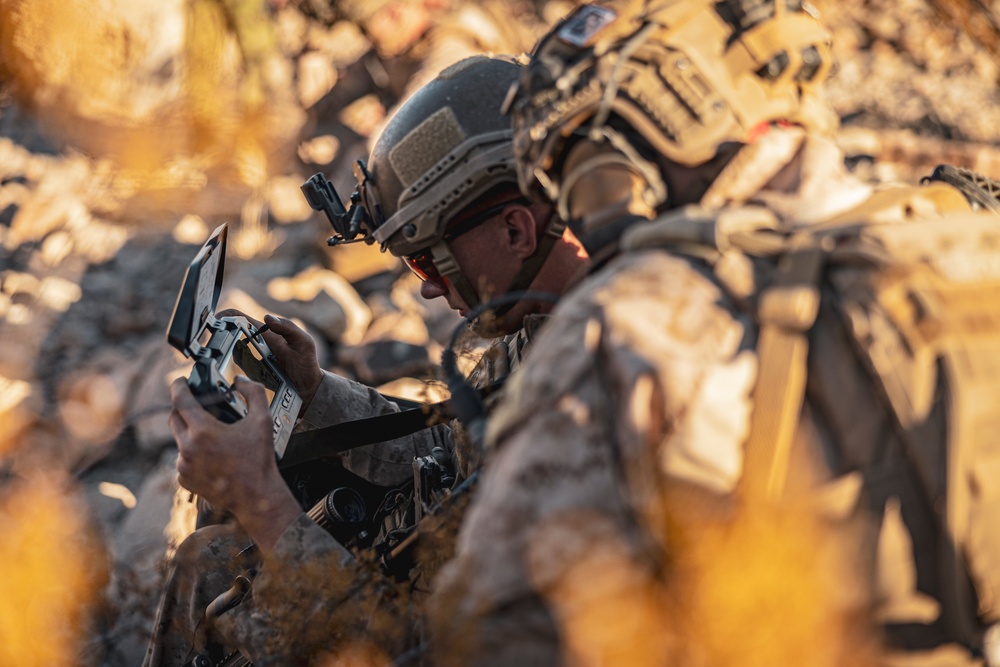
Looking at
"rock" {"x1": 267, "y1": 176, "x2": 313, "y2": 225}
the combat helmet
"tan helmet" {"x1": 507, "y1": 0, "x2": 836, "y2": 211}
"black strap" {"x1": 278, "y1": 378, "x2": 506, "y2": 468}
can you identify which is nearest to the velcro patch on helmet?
the combat helmet

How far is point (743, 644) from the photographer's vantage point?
140 centimetres

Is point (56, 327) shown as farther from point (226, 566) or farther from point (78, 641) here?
point (226, 566)

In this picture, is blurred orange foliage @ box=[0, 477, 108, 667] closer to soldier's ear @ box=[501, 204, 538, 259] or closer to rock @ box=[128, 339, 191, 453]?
rock @ box=[128, 339, 191, 453]

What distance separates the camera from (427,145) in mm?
2664

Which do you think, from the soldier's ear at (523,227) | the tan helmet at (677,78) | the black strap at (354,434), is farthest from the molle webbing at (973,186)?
the black strap at (354,434)

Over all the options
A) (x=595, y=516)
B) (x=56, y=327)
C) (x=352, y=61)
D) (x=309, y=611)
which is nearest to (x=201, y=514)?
(x=309, y=611)

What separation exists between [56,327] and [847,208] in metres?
5.82

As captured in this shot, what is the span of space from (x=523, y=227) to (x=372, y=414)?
3.26ft

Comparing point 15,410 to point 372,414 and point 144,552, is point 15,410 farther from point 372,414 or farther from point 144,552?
point 372,414

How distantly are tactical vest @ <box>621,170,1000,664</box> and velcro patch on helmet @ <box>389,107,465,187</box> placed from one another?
4.38 ft

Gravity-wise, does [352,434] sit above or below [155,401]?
below

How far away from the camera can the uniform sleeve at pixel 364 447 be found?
10.1 ft

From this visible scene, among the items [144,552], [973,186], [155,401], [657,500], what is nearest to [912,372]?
[657,500]

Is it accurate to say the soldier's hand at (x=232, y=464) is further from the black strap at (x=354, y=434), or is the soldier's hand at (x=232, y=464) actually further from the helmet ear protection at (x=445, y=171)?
the helmet ear protection at (x=445, y=171)
